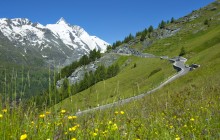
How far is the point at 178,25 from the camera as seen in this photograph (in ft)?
513

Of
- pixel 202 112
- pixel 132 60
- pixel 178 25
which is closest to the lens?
pixel 202 112

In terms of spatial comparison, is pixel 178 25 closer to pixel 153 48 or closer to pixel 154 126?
pixel 153 48

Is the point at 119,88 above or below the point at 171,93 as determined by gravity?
above

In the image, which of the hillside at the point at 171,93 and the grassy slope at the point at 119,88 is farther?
the hillside at the point at 171,93

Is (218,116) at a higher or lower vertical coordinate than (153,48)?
lower

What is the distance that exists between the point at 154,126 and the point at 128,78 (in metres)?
71.6

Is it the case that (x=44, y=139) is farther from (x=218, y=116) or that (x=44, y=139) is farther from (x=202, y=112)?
(x=202, y=112)

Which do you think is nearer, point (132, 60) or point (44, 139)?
point (44, 139)

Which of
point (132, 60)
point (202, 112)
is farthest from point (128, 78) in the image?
point (202, 112)

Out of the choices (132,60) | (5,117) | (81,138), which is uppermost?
(132,60)

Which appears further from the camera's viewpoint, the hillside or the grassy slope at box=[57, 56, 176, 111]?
the hillside

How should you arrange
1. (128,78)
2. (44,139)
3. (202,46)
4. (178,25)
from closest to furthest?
(44,139) < (128,78) < (202,46) < (178,25)

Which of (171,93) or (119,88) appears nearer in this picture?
(171,93)

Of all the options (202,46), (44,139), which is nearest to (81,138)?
(44,139)
